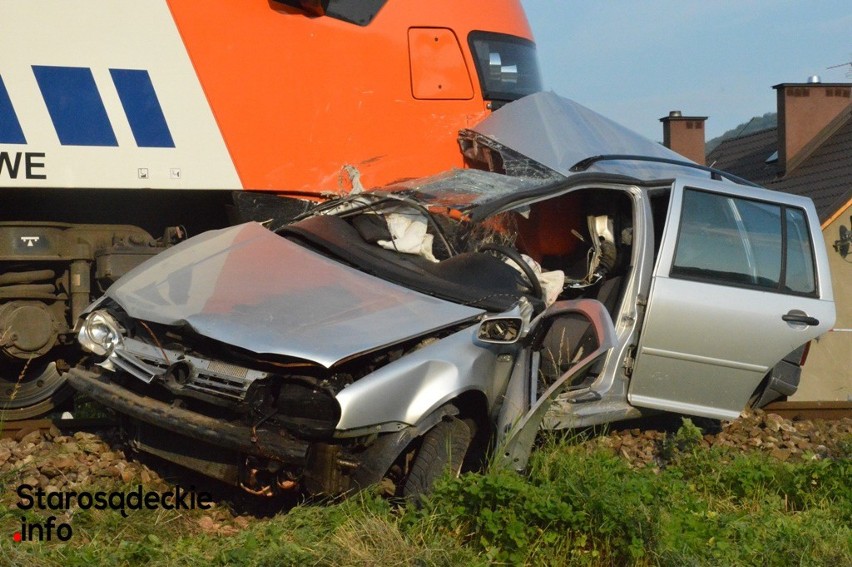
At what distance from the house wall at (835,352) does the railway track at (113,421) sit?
939cm

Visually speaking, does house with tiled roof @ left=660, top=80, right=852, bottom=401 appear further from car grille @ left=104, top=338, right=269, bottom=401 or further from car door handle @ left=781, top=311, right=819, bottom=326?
car grille @ left=104, top=338, right=269, bottom=401

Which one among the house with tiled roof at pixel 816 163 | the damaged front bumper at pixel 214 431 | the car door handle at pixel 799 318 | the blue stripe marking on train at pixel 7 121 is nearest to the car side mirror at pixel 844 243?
the house with tiled roof at pixel 816 163

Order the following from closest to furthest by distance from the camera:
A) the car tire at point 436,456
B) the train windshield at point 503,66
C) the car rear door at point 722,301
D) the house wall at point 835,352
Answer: the car tire at point 436,456 → the car rear door at point 722,301 → the train windshield at point 503,66 → the house wall at point 835,352

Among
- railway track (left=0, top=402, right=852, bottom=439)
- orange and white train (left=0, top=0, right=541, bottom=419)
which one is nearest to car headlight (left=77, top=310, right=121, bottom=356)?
railway track (left=0, top=402, right=852, bottom=439)

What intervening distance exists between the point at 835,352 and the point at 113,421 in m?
15.3

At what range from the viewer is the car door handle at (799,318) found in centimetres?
702

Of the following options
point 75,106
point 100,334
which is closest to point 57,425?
point 100,334

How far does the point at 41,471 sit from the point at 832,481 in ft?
14.1

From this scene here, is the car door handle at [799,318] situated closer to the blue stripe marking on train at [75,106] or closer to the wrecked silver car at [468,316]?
the wrecked silver car at [468,316]

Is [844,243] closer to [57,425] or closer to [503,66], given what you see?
[503,66]

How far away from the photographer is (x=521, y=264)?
6.36 m

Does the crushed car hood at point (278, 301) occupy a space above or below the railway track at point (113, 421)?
above

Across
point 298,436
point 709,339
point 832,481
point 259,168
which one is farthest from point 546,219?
point 298,436

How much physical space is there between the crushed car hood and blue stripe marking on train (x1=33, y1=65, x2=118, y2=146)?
121cm
